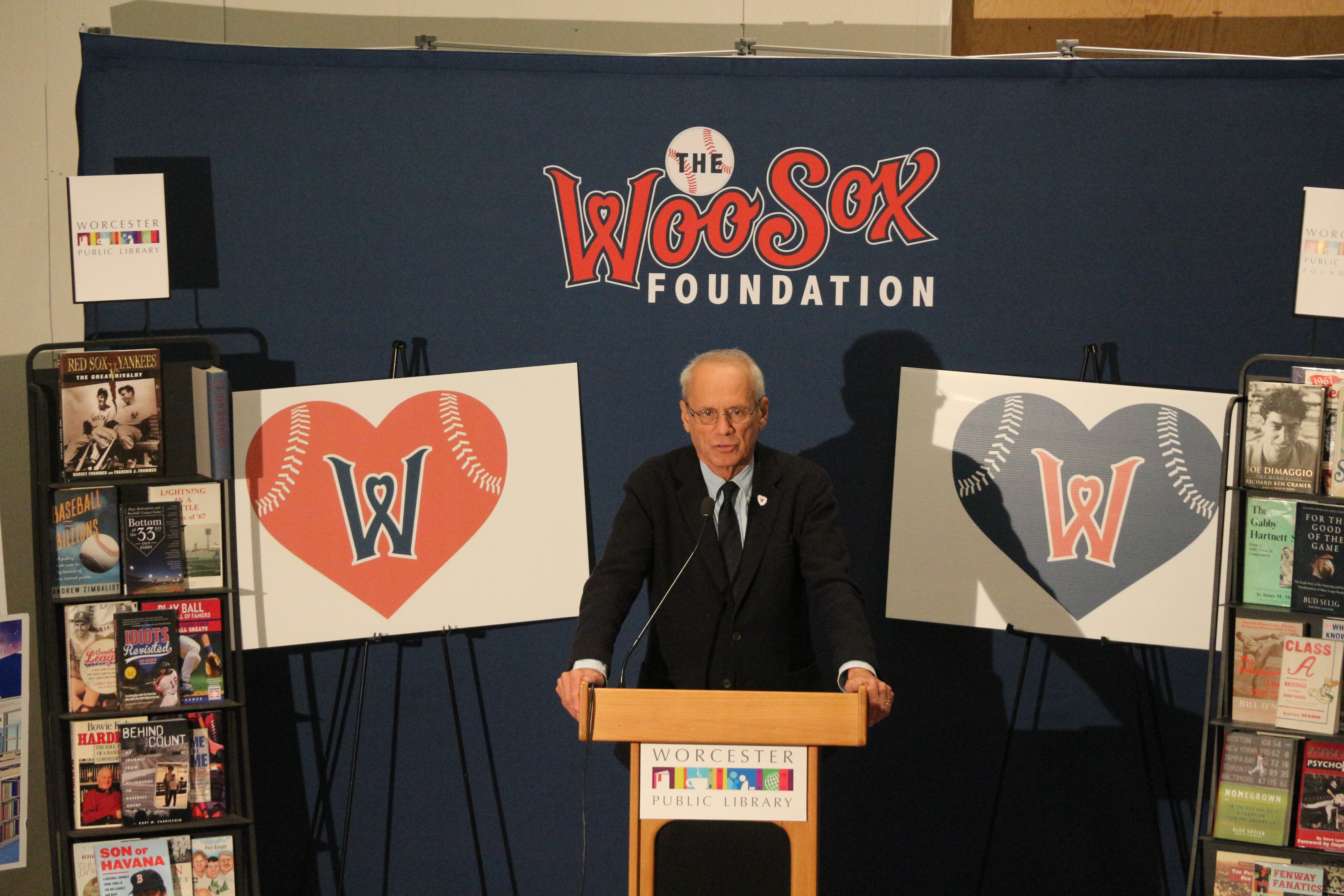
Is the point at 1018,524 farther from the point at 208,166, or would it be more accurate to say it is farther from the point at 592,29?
the point at 208,166

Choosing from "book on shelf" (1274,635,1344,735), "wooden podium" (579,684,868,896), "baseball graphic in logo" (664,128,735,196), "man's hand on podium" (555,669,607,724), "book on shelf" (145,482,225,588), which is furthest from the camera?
"baseball graphic in logo" (664,128,735,196)

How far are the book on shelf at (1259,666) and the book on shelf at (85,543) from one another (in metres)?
3.31

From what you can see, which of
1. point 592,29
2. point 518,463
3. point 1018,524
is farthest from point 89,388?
point 1018,524

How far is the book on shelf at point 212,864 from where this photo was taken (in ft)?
10.5

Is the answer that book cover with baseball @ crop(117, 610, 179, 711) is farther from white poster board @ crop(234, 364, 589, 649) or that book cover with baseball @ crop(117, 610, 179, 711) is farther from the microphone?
the microphone

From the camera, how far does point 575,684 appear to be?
2307mm

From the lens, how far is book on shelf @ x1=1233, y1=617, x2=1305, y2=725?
9.50 feet

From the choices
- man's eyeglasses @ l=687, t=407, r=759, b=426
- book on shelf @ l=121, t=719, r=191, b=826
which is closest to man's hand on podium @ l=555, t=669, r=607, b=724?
man's eyeglasses @ l=687, t=407, r=759, b=426

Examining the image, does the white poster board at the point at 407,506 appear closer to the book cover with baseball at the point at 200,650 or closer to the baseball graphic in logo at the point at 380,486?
the baseball graphic in logo at the point at 380,486

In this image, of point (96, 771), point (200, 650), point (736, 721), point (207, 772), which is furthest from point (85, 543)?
point (736, 721)

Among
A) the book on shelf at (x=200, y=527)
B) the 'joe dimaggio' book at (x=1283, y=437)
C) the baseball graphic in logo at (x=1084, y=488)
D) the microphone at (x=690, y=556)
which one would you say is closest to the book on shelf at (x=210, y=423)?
the book on shelf at (x=200, y=527)

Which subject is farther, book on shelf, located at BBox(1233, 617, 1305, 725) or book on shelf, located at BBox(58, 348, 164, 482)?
book on shelf, located at BBox(58, 348, 164, 482)

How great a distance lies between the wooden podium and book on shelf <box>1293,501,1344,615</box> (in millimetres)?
1520

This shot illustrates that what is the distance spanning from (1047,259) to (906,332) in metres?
0.55
